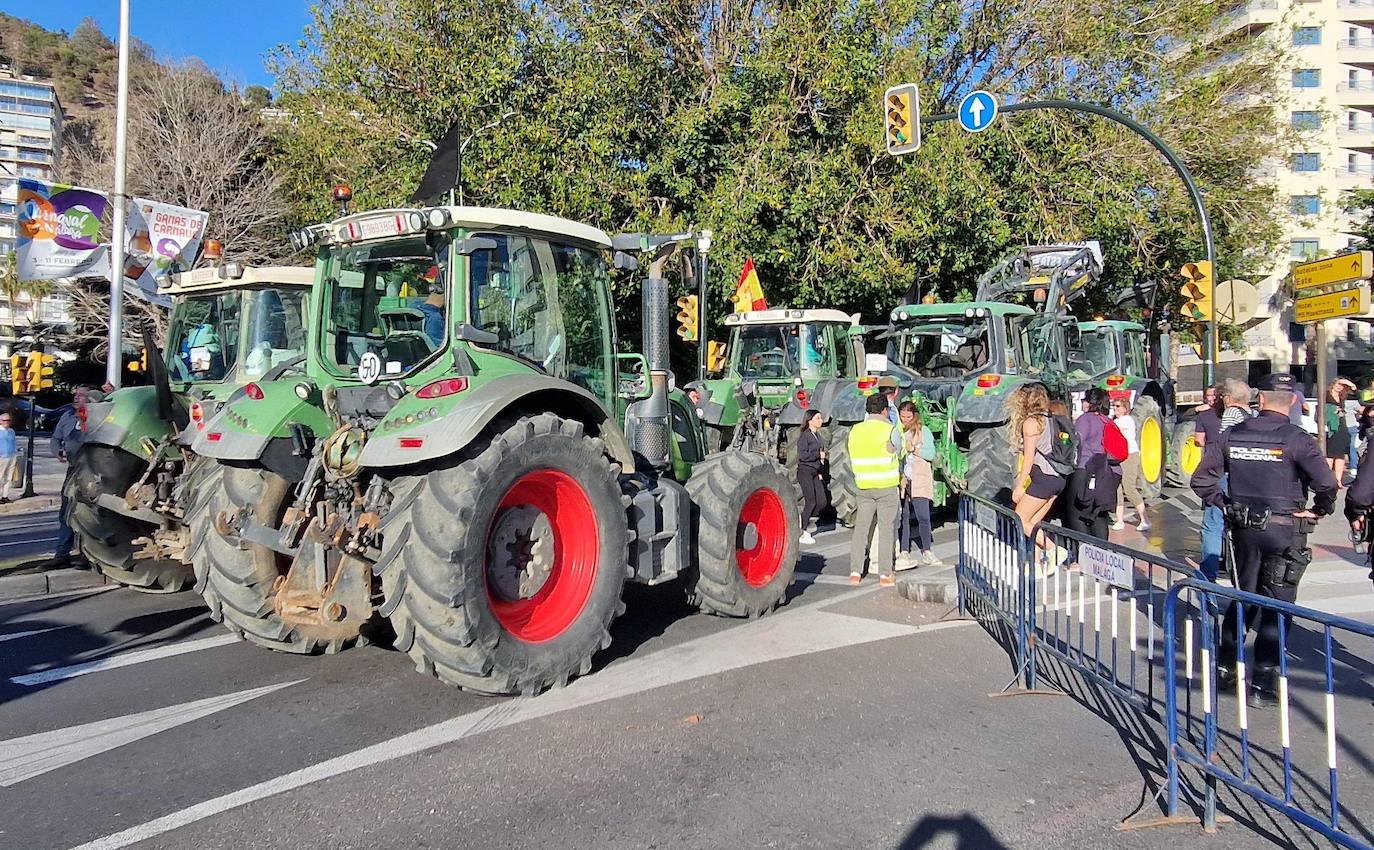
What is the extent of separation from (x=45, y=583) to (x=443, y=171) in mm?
5960

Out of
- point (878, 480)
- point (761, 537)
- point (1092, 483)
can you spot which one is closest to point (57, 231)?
point (761, 537)

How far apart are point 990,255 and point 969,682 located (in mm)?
14417

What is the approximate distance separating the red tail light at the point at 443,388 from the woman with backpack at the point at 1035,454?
16.5ft

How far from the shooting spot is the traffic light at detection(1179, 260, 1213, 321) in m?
13.5

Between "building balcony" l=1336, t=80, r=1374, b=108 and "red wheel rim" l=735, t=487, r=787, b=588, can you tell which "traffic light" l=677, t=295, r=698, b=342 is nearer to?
"red wheel rim" l=735, t=487, r=787, b=588

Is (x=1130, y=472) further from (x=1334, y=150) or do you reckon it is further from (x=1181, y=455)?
(x=1334, y=150)

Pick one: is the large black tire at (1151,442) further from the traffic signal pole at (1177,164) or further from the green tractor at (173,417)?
the green tractor at (173,417)

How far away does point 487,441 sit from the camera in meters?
5.24

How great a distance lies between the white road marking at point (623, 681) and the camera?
13.5 feet

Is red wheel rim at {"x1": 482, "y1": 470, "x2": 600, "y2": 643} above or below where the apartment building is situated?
below

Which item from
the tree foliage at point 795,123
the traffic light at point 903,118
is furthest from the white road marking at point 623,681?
the tree foliage at point 795,123

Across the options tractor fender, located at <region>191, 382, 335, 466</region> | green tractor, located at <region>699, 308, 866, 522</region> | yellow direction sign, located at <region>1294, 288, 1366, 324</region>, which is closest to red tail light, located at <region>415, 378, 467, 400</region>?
tractor fender, located at <region>191, 382, 335, 466</region>

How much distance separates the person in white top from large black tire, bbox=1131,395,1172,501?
162 centimetres

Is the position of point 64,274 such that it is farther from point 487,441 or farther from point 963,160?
point 963,160
